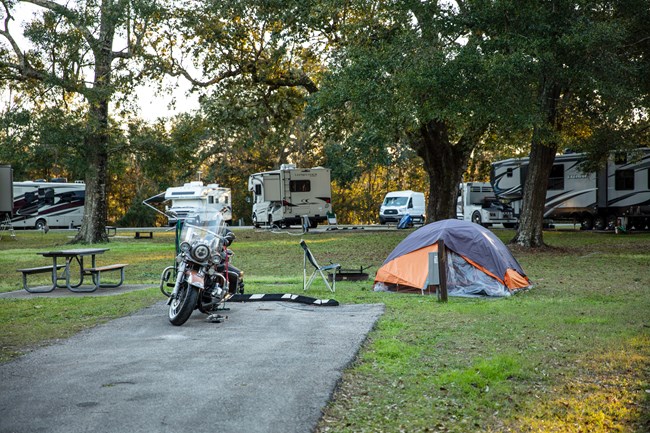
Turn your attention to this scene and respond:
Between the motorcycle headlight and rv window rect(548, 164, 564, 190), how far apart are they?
2748 cm

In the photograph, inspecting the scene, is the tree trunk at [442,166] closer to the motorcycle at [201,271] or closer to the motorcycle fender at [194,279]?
the motorcycle at [201,271]

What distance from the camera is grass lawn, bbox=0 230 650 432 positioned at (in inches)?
232

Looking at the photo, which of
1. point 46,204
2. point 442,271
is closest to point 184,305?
point 442,271

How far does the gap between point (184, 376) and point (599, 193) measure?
3015cm

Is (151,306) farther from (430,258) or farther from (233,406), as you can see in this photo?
(233,406)

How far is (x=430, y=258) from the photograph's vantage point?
1288 cm

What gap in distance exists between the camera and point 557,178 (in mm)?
35062

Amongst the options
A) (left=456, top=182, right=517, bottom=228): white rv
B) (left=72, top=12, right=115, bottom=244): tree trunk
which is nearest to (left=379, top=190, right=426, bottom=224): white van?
(left=456, top=182, right=517, bottom=228): white rv

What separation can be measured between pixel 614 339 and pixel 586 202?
88.4 feet

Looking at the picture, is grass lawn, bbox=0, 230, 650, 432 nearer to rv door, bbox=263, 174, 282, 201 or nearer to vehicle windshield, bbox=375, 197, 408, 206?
rv door, bbox=263, 174, 282, 201

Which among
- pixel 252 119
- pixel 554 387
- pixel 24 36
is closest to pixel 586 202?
pixel 252 119

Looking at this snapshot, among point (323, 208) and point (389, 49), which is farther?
point (323, 208)

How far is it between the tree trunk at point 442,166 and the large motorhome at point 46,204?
2212 centimetres

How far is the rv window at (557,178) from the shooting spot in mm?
34969
